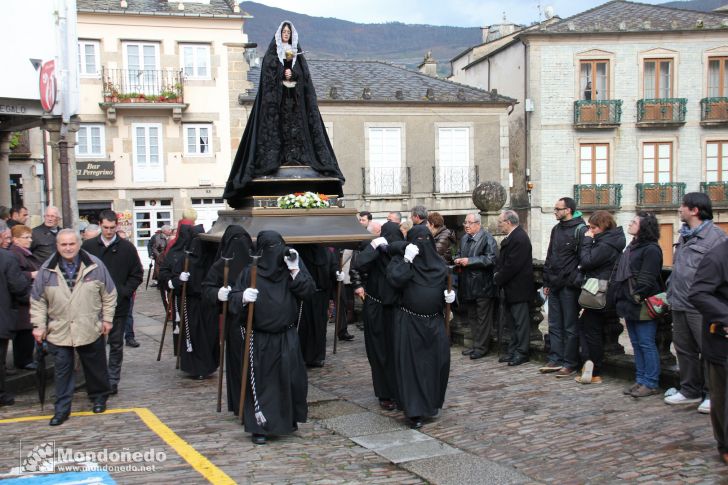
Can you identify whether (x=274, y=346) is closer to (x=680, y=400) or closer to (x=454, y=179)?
(x=680, y=400)

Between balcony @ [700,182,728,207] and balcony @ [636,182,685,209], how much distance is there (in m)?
0.94

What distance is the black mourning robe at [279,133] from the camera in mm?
9797

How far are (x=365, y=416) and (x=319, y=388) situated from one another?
4.95 ft

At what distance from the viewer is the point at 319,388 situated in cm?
931

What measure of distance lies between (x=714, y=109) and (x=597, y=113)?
16.2ft

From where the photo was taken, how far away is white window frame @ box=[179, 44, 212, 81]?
92.7ft

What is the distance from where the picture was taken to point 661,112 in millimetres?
32500

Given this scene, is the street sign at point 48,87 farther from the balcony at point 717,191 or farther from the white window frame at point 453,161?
the balcony at point 717,191

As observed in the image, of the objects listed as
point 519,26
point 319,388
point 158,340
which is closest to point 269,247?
point 319,388

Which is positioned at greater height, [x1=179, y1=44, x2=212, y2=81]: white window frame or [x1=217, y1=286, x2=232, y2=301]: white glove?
[x1=179, y1=44, x2=212, y2=81]: white window frame

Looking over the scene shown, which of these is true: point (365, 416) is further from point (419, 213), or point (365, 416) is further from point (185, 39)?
point (185, 39)

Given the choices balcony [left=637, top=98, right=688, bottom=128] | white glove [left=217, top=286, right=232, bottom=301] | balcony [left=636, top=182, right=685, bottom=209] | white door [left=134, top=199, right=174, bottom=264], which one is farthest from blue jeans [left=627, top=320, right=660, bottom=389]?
balcony [left=637, top=98, right=688, bottom=128]

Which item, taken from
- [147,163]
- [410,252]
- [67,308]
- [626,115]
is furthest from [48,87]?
[626,115]

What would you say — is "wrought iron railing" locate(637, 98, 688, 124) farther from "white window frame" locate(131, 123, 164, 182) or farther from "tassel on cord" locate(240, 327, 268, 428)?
"tassel on cord" locate(240, 327, 268, 428)
